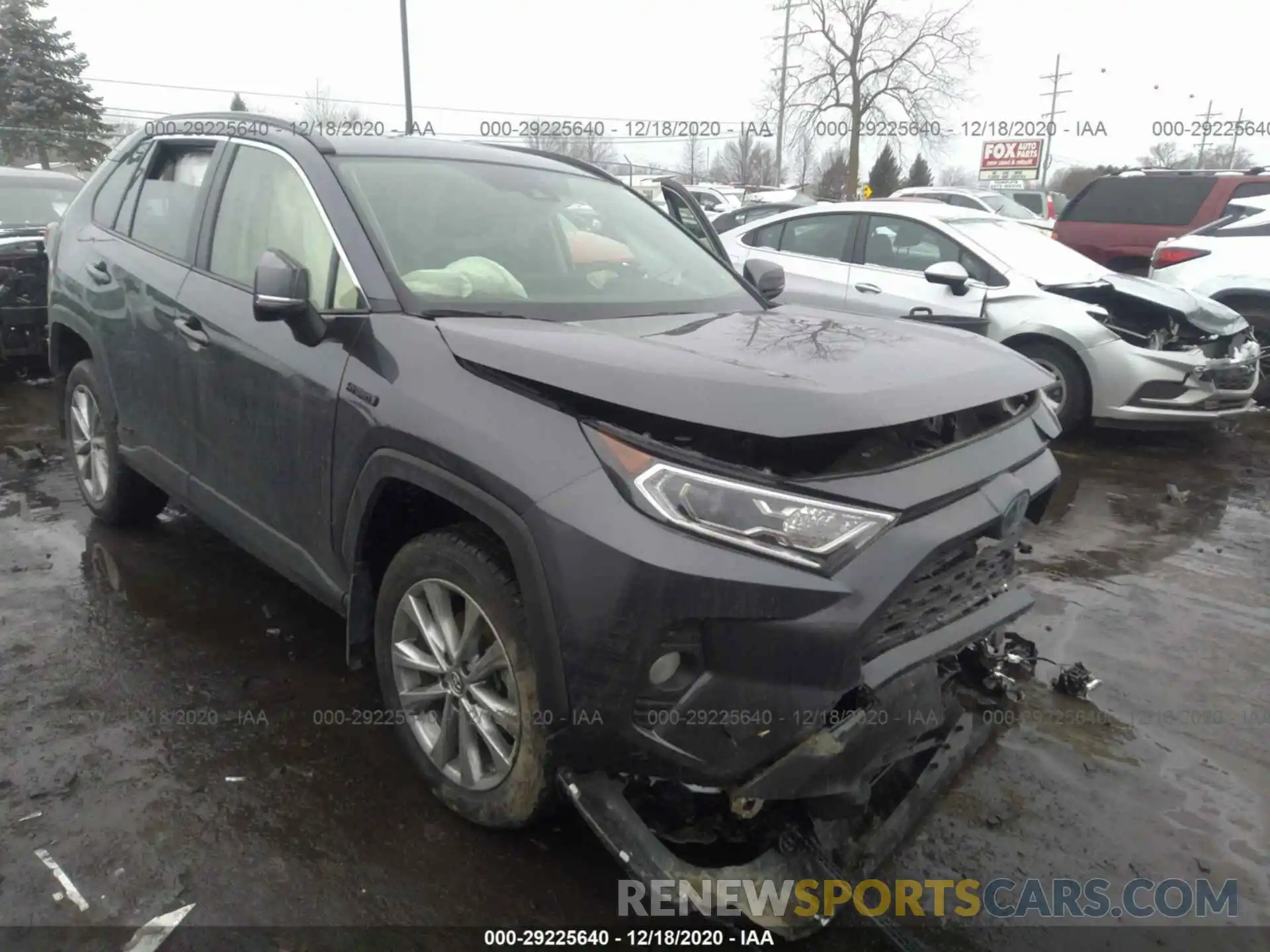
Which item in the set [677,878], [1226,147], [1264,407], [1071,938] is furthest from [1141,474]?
[1226,147]

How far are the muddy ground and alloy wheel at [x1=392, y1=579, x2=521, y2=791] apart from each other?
227 millimetres

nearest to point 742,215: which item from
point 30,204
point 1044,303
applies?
point 1044,303

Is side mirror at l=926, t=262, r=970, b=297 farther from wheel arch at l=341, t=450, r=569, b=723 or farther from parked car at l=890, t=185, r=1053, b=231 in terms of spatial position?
parked car at l=890, t=185, r=1053, b=231

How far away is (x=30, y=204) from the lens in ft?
28.8

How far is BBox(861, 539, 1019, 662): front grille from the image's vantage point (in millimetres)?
2020

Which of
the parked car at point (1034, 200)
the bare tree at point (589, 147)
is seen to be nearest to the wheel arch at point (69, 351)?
the parked car at point (1034, 200)

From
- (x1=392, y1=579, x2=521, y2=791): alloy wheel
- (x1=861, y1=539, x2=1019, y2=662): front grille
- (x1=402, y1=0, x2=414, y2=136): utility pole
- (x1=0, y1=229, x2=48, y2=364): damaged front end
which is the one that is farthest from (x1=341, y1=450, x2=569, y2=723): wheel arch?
(x1=402, y1=0, x2=414, y2=136): utility pole

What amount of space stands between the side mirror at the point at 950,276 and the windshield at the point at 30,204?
768cm

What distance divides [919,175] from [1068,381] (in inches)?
1690

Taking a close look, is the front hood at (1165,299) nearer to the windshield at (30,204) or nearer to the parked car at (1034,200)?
the windshield at (30,204)

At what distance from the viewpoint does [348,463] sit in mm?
2619

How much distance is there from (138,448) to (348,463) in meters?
1.83

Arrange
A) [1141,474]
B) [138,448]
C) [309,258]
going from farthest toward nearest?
[1141,474] → [138,448] → [309,258]

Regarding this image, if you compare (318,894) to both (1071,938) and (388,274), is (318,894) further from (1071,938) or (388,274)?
(1071,938)
